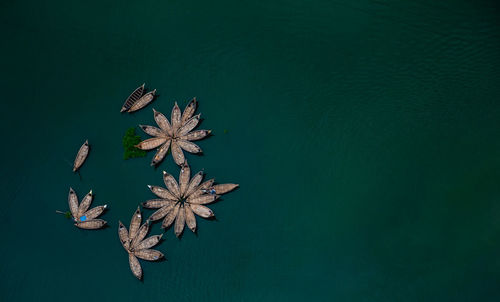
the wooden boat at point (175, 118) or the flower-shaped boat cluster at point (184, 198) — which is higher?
the wooden boat at point (175, 118)

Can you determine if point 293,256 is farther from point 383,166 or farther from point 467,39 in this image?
point 467,39

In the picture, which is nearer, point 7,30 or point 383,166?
point 383,166

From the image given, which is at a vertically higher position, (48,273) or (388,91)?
(388,91)

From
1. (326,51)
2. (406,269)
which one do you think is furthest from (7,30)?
(406,269)

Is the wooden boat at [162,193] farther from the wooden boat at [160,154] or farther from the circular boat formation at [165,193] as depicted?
the wooden boat at [160,154]

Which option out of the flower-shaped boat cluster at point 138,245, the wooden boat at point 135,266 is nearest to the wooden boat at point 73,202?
the flower-shaped boat cluster at point 138,245

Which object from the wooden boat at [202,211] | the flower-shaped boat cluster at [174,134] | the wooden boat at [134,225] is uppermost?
the flower-shaped boat cluster at [174,134]

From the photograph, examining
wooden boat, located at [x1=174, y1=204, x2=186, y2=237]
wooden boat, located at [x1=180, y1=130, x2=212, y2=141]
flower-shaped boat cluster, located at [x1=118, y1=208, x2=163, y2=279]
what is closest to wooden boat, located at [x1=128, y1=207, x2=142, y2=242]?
flower-shaped boat cluster, located at [x1=118, y1=208, x2=163, y2=279]
